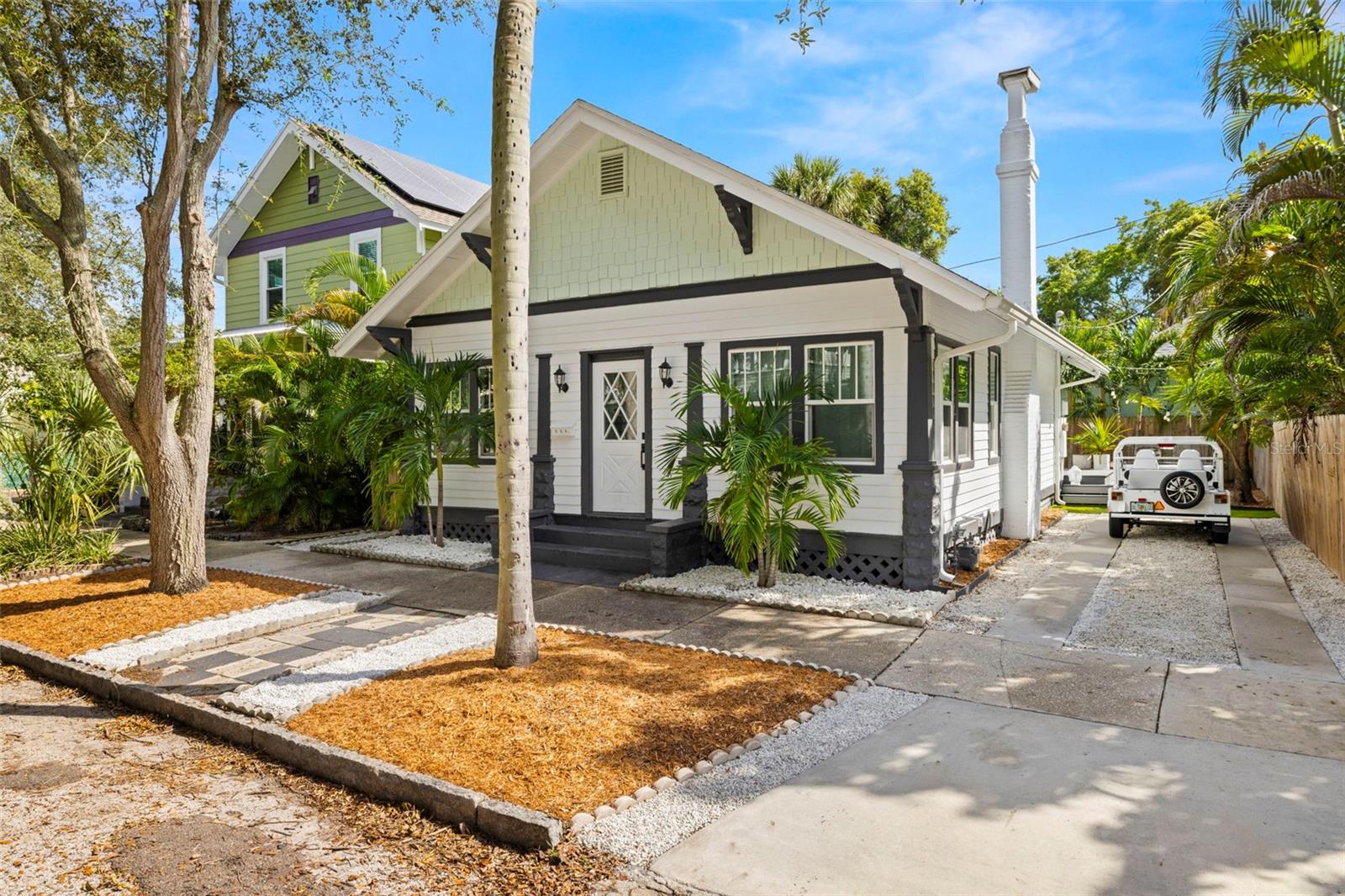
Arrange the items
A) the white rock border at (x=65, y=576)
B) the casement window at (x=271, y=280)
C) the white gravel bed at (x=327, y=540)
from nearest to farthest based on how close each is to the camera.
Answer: the white rock border at (x=65, y=576), the white gravel bed at (x=327, y=540), the casement window at (x=271, y=280)

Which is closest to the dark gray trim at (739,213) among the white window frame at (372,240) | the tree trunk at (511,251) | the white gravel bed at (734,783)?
the tree trunk at (511,251)

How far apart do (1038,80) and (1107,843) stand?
12.2 meters

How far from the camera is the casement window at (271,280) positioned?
1750cm

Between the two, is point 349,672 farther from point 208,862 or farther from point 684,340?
point 684,340

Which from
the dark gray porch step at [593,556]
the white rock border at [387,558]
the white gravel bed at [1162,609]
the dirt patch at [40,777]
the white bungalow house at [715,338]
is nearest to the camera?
the dirt patch at [40,777]

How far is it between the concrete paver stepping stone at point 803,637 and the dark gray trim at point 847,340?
195 cm

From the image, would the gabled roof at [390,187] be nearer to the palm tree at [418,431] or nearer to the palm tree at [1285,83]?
the palm tree at [418,431]

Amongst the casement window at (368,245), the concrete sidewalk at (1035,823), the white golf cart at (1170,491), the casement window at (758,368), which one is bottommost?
the concrete sidewalk at (1035,823)

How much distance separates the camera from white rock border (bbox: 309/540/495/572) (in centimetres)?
962

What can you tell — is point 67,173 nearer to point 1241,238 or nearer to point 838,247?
point 838,247

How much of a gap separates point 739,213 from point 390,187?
32.2 feet

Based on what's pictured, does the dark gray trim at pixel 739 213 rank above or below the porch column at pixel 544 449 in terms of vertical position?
above

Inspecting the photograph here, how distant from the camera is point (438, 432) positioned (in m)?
10.4

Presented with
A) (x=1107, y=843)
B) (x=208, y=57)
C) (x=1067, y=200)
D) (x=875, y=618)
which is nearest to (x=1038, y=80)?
(x=875, y=618)
